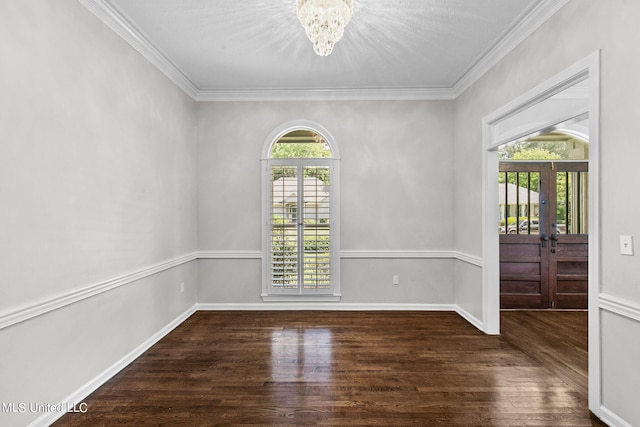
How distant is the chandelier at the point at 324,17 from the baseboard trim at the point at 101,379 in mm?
2939

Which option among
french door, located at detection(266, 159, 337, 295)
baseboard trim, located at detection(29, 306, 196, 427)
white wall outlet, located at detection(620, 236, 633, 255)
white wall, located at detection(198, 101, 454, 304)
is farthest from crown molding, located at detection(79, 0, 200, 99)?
white wall outlet, located at detection(620, 236, 633, 255)

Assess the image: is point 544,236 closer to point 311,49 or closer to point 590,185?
point 590,185

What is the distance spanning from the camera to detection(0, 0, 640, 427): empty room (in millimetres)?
2039

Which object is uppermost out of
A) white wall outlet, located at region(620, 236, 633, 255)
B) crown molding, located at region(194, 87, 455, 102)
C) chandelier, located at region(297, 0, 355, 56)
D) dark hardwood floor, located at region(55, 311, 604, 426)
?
crown molding, located at region(194, 87, 455, 102)

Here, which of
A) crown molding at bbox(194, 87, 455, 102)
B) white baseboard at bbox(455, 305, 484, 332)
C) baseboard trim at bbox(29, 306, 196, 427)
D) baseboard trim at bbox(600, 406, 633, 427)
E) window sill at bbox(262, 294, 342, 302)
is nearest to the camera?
baseboard trim at bbox(600, 406, 633, 427)

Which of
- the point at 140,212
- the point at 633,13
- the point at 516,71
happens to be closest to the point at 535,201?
the point at 516,71

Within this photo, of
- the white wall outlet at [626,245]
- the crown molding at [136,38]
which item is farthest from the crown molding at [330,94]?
the white wall outlet at [626,245]

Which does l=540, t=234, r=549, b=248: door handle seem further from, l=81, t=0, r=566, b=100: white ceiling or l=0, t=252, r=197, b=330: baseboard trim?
l=0, t=252, r=197, b=330: baseboard trim

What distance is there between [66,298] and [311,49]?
2.93m

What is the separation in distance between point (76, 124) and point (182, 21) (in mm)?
1263

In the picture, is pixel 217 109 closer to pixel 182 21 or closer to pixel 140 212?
pixel 182 21

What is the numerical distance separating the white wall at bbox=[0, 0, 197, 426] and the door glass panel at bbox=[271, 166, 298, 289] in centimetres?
141

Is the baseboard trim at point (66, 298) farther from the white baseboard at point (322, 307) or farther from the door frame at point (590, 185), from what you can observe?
the door frame at point (590, 185)

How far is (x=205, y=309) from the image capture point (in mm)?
4586
